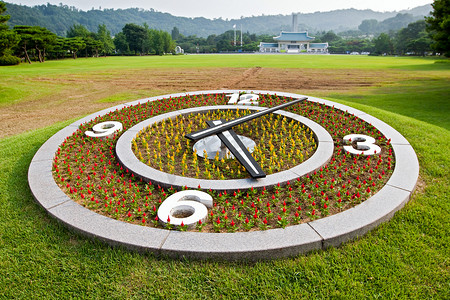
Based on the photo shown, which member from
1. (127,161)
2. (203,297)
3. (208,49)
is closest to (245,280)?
(203,297)

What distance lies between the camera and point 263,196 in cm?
472

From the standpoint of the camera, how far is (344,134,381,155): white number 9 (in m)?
6.08

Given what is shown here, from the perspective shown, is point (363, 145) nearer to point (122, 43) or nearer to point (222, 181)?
point (222, 181)

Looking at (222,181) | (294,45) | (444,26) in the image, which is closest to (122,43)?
(294,45)

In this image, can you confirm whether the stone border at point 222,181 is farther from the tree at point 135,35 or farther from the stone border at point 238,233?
the tree at point 135,35

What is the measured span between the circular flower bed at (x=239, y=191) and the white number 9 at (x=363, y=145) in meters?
0.10

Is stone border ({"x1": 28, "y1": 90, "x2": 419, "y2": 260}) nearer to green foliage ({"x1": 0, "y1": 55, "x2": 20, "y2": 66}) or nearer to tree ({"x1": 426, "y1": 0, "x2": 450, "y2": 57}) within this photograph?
tree ({"x1": 426, "y1": 0, "x2": 450, "y2": 57})

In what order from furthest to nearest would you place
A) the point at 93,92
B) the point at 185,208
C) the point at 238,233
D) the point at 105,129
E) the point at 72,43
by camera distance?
the point at 72,43 < the point at 93,92 < the point at 105,129 < the point at 185,208 < the point at 238,233

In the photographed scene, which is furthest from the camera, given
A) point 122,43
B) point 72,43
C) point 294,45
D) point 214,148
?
point 294,45

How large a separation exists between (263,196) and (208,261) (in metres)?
1.60

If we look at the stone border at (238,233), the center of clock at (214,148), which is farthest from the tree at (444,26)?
the stone border at (238,233)

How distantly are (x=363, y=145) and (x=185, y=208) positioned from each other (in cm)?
434

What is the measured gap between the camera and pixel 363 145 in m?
6.43

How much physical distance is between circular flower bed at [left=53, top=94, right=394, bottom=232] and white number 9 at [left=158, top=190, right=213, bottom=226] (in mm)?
116
